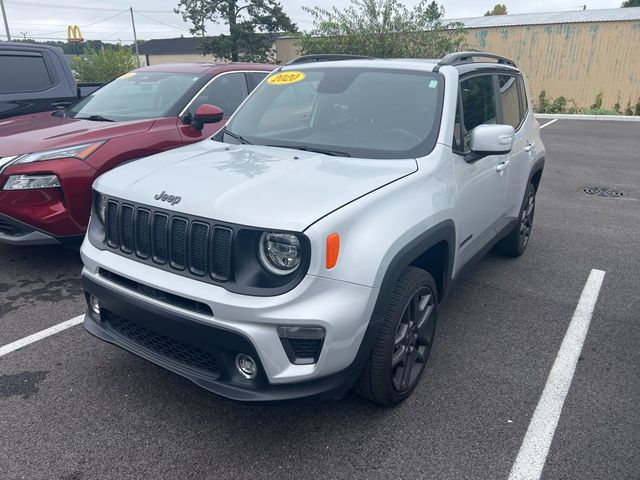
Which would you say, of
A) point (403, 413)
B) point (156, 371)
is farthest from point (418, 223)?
point (156, 371)

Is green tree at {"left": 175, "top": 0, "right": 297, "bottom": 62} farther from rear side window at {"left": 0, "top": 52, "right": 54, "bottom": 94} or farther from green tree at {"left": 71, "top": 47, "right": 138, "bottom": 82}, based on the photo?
rear side window at {"left": 0, "top": 52, "right": 54, "bottom": 94}

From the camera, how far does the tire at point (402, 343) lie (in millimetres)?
2582

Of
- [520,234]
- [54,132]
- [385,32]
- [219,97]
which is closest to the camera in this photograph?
[54,132]

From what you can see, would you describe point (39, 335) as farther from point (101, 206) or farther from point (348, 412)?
point (348, 412)

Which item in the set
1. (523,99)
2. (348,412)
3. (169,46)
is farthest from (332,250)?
(169,46)

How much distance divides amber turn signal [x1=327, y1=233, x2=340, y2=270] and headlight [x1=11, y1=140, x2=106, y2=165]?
9.67 ft

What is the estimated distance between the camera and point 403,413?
2865mm

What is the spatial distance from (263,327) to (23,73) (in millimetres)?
5806

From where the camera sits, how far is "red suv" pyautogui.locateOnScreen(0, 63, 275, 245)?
4.23 m

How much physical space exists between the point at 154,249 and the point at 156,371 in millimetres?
1003

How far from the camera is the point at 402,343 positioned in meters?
2.82

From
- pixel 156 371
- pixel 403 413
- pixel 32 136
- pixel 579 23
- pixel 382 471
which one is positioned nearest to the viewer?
pixel 382 471

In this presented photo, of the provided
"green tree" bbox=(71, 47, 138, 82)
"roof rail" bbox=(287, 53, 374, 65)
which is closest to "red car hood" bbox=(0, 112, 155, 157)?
"roof rail" bbox=(287, 53, 374, 65)

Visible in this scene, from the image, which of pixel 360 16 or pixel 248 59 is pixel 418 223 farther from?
pixel 248 59
